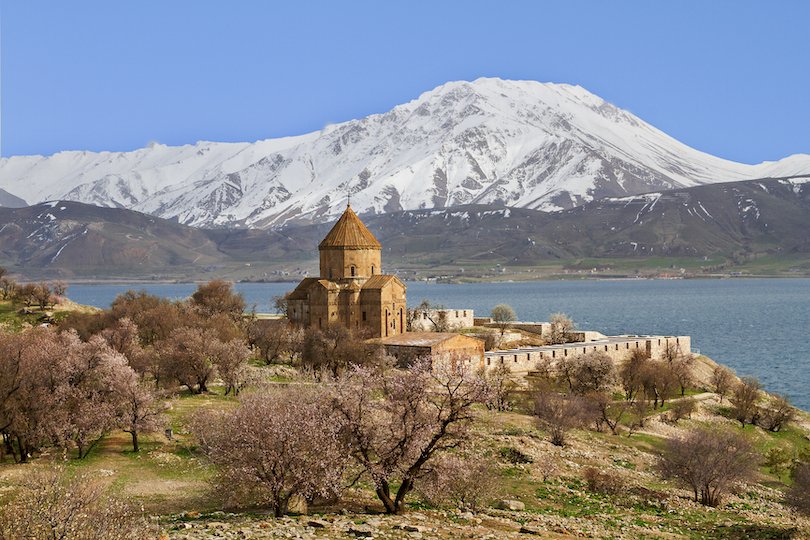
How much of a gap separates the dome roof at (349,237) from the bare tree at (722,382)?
1078 inches

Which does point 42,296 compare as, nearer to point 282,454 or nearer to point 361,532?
point 282,454

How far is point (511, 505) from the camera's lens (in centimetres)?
3219

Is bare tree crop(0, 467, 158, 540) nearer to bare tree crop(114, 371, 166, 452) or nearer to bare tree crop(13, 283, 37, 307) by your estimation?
bare tree crop(114, 371, 166, 452)

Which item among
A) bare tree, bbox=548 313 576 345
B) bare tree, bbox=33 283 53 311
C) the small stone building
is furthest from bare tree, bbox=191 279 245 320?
bare tree, bbox=548 313 576 345

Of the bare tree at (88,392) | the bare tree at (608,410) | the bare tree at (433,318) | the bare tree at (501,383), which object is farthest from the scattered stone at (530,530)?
the bare tree at (433,318)

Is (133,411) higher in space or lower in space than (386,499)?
higher

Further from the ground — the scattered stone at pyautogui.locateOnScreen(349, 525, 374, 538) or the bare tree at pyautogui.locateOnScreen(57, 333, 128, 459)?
the bare tree at pyautogui.locateOnScreen(57, 333, 128, 459)

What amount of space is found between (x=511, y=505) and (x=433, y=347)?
32837 millimetres

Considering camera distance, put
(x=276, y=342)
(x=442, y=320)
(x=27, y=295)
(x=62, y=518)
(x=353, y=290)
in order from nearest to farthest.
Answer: (x=62, y=518), (x=276, y=342), (x=353, y=290), (x=27, y=295), (x=442, y=320)

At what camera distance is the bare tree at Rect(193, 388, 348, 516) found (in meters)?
26.4

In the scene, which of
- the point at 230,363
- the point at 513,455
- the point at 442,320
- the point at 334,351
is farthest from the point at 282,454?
the point at 442,320

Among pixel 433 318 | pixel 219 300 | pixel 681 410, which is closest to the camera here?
pixel 681 410

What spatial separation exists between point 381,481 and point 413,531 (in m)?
2.35

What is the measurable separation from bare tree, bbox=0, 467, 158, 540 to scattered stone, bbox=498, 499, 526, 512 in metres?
15.1
